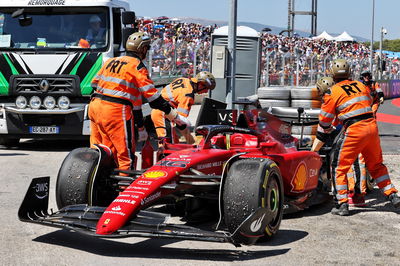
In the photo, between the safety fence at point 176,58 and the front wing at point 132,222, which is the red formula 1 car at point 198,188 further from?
the safety fence at point 176,58

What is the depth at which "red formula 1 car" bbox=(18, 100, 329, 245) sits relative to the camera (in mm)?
5602

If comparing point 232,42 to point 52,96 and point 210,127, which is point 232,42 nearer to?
point 52,96

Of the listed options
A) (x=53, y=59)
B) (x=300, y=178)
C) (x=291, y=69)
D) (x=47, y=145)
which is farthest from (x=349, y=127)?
(x=291, y=69)

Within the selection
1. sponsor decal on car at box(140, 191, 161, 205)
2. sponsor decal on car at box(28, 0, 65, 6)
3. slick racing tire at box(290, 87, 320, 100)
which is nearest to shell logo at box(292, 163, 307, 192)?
sponsor decal on car at box(140, 191, 161, 205)

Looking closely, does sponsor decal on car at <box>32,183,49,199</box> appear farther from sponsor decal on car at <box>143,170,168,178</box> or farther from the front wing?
sponsor decal on car at <box>143,170,168,178</box>

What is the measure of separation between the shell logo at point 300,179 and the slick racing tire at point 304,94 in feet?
26.3

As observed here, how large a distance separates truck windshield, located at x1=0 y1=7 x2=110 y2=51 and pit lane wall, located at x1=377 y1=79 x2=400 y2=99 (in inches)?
1090

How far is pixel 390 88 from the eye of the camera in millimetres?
40344

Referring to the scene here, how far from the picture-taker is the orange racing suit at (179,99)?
32.1 ft

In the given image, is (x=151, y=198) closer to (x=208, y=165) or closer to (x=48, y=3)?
(x=208, y=165)

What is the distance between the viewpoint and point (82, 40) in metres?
12.5

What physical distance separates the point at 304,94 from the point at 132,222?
1015 centimetres

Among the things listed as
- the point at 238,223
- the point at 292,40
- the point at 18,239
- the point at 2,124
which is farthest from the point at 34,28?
the point at 292,40

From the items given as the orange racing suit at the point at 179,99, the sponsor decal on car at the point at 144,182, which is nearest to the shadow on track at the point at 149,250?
the sponsor decal on car at the point at 144,182
